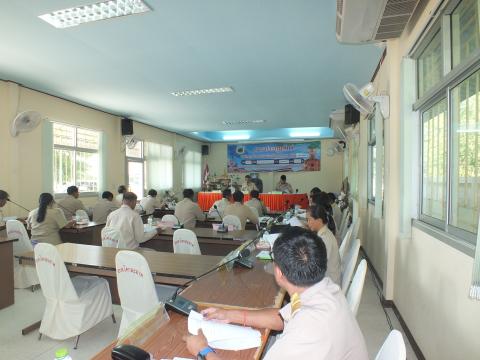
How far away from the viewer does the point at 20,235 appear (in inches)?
148

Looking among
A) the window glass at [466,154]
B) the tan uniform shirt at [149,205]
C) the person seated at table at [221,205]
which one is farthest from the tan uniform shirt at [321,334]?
the tan uniform shirt at [149,205]

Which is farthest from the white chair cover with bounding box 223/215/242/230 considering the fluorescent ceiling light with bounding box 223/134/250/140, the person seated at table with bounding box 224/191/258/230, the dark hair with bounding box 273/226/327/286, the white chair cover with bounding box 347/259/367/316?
the fluorescent ceiling light with bounding box 223/134/250/140

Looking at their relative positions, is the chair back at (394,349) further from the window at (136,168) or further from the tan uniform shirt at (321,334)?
the window at (136,168)

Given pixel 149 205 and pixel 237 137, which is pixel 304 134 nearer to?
pixel 237 137

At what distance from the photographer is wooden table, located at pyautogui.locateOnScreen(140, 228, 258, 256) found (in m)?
3.54

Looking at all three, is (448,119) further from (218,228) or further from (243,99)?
(243,99)

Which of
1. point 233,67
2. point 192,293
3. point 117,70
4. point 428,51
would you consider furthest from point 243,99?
point 192,293

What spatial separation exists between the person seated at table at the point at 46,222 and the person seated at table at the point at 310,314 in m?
3.30

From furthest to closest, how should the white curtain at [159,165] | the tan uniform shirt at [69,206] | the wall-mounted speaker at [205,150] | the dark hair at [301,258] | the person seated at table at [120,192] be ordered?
the wall-mounted speaker at [205,150] → the white curtain at [159,165] → the person seated at table at [120,192] → the tan uniform shirt at [69,206] → the dark hair at [301,258]

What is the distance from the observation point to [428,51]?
2564mm

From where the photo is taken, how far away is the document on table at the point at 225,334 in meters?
1.25

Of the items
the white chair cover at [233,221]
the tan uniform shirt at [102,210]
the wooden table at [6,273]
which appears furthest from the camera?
the tan uniform shirt at [102,210]

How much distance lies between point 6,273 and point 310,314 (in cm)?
346

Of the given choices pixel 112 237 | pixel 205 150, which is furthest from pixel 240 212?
pixel 205 150
